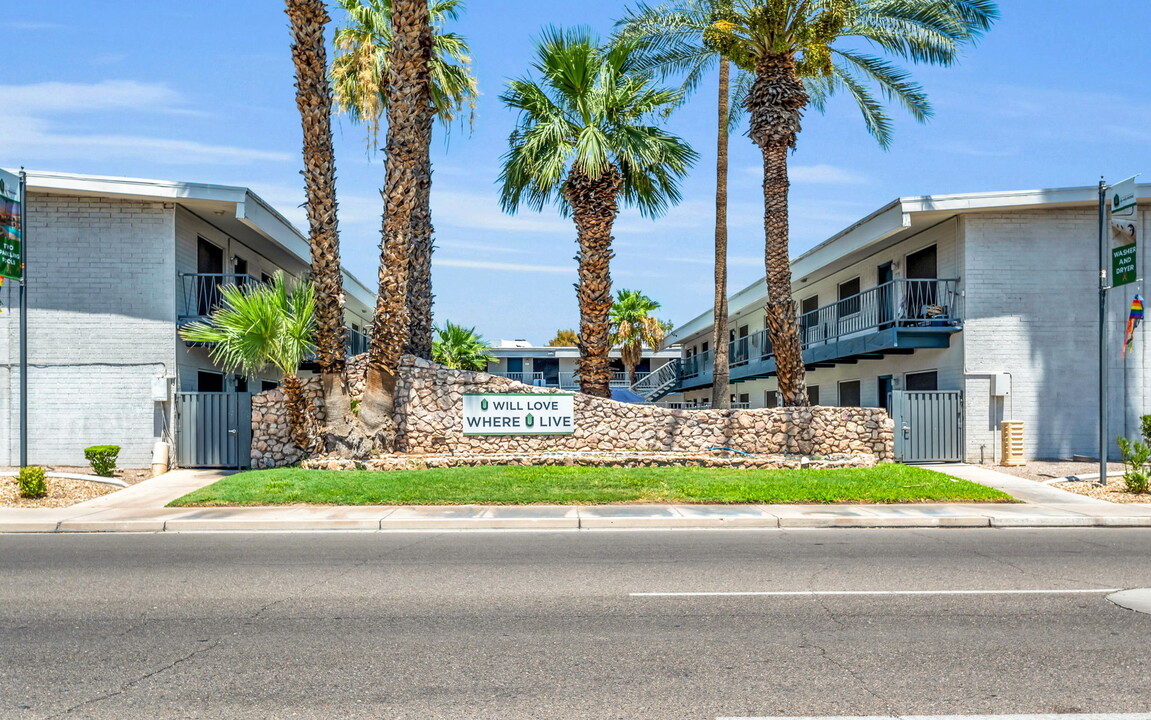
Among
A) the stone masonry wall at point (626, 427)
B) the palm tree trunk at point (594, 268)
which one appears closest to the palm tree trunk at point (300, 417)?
the stone masonry wall at point (626, 427)

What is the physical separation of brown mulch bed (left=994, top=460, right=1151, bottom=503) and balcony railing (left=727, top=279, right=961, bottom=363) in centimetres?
375

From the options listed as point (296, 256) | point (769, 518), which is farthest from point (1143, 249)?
point (296, 256)

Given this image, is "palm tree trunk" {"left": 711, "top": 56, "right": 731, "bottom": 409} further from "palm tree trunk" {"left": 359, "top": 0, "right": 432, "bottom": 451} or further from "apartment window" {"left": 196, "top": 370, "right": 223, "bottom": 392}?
"apartment window" {"left": 196, "top": 370, "right": 223, "bottom": 392}

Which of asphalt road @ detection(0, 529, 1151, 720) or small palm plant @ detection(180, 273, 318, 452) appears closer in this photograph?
asphalt road @ detection(0, 529, 1151, 720)

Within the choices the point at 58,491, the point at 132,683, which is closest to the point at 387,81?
the point at 58,491

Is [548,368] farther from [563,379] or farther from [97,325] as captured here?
[97,325]

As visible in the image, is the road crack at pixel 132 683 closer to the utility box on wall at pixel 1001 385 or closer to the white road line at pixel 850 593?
the white road line at pixel 850 593

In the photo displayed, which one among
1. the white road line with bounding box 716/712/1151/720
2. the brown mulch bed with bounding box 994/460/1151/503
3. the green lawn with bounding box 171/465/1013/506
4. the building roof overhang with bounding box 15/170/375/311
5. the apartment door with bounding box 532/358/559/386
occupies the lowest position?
Result: the brown mulch bed with bounding box 994/460/1151/503

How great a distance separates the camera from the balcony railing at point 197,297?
20906 millimetres

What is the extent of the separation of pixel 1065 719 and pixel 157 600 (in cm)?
676

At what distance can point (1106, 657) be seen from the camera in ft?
19.5

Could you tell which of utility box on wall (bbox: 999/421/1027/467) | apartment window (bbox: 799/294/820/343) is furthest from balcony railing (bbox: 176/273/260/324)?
apartment window (bbox: 799/294/820/343)

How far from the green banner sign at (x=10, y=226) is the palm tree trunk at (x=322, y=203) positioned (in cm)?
513

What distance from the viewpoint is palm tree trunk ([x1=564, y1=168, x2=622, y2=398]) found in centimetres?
2183
